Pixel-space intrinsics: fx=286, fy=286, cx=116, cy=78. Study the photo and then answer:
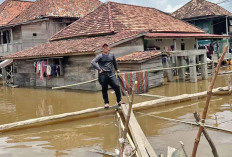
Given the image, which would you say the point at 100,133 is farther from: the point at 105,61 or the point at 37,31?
the point at 37,31

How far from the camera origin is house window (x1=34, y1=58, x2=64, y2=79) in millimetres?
15510

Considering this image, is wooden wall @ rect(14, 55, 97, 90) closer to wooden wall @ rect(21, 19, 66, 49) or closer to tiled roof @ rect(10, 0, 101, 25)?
wooden wall @ rect(21, 19, 66, 49)

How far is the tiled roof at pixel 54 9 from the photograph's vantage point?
22.6m

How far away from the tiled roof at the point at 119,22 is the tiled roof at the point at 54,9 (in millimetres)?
3952

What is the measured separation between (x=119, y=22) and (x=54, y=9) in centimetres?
792

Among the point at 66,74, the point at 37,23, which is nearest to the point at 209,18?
the point at 37,23

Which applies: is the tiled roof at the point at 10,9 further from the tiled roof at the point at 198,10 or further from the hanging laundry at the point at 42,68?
the tiled roof at the point at 198,10

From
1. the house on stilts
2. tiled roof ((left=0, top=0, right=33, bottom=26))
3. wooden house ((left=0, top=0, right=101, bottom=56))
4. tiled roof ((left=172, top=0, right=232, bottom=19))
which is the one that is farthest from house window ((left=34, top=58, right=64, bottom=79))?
tiled roof ((left=172, top=0, right=232, bottom=19))

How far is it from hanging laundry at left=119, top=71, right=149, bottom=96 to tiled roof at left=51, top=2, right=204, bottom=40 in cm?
543

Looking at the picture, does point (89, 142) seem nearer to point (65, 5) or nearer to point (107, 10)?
point (107, 10)

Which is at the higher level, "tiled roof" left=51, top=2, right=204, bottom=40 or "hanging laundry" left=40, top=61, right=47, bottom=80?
"tiled roof" left=51, top=2, right=204, bottom=40

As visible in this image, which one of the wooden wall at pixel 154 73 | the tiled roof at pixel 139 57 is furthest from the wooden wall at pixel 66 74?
the wooden wall at pixel 154 73

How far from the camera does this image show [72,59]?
14.8 metres

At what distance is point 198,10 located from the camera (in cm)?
2808
